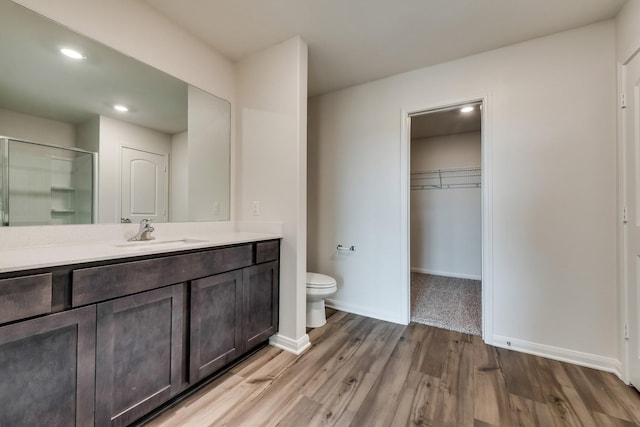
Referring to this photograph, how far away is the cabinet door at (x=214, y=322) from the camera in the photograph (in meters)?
1.45

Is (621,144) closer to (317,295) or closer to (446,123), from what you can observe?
(446,123)

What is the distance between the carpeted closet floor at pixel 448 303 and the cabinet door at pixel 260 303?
1420mm

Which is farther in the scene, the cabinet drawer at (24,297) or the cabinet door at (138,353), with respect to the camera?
the cabinet door at (138,353)

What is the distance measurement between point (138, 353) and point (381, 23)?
8.07ft

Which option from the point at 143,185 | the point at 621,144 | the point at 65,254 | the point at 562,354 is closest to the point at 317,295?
the point at 143,185

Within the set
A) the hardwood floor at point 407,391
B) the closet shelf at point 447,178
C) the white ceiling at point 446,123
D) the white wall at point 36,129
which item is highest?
the white ceiling at point 446,123

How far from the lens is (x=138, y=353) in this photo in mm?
1219

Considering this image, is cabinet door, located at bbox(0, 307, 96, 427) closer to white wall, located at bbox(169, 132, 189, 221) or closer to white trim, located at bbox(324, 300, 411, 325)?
white wall, located at bbox(169, 132, 189, 221)

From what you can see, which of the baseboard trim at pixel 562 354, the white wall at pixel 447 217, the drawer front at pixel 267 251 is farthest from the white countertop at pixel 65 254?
the white wall at pixel 447 217

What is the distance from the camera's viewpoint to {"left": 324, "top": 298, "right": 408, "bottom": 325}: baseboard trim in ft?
8.18

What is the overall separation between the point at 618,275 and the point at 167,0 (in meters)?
3.43

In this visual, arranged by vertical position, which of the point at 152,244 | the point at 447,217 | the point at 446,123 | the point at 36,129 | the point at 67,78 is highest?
the point at 446,123

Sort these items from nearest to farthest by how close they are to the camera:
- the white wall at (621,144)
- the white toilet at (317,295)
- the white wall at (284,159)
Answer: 1. the white wall at (621,144)
2. the white wall at (284,159)
3. the white toilet at (317,295)

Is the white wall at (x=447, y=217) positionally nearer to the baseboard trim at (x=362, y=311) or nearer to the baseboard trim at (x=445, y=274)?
the baseboard trim at (x=445, y=274)
